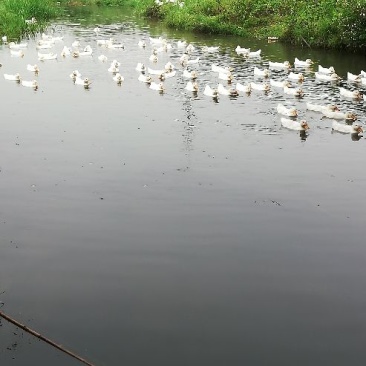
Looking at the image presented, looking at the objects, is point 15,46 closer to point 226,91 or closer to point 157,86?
point 157,86

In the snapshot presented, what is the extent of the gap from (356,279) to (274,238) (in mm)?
2343

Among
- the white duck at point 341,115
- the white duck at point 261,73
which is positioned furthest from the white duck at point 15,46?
the white duck at point 341,115

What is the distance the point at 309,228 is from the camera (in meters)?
13.9

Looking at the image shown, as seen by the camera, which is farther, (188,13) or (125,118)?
(188,13)

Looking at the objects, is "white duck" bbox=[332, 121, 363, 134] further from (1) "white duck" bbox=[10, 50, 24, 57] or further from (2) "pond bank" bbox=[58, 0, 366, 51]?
(1) "white duck" bbox=[10, 50, 24, 57]

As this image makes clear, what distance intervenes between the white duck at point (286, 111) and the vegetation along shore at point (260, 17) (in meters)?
14.3

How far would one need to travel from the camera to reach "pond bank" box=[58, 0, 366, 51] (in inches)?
1355

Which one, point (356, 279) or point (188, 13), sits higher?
point (188, 13)

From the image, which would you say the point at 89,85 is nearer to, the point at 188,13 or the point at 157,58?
the point at 157,58

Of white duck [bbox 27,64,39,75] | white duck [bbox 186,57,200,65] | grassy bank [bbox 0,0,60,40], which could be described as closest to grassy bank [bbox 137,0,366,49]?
white duck [bbox 186,57,200,65]

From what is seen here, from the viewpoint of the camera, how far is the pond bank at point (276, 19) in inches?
1355

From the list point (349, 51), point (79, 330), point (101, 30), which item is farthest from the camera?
point (101, 30)

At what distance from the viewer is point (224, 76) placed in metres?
27.6

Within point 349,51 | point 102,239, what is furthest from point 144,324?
point 349,51
